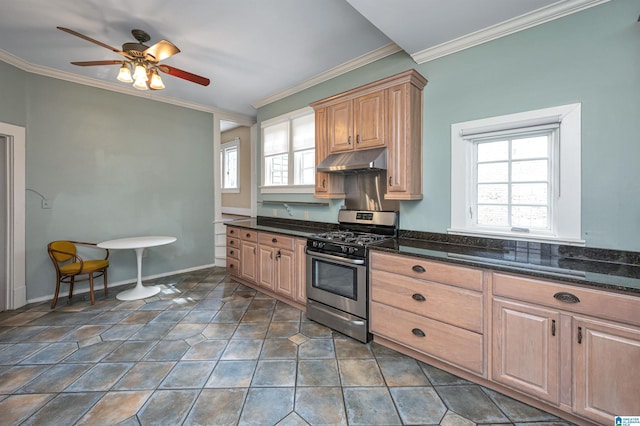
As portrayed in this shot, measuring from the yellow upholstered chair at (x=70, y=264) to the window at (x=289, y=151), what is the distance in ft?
8.08

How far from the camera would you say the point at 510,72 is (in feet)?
7.63

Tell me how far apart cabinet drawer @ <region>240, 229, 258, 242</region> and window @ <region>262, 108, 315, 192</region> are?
2.86 feet

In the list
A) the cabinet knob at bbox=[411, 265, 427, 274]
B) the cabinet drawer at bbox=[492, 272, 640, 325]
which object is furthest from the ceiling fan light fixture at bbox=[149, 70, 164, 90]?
the cabinet drawer at bbox=[492, 272, 640, 325]

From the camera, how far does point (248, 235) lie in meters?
3.95

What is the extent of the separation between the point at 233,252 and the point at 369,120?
9.03 feet

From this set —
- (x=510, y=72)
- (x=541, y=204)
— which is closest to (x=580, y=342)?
(x=541, y=204)

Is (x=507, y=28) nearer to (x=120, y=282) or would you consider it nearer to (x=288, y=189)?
(x=288, y=189)

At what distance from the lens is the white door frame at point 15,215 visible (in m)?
3.28

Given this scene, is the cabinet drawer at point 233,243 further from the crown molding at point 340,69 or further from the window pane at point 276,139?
the crown molding at point 340,69

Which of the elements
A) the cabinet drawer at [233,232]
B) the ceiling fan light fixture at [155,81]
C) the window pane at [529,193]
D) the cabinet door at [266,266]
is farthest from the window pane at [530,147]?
the cabinet drawer at [233,232]

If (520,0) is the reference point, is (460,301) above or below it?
below

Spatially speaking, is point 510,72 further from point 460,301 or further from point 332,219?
point 332,219

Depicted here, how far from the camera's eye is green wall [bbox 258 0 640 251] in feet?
6.20

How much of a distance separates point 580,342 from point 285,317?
2.44 meters
